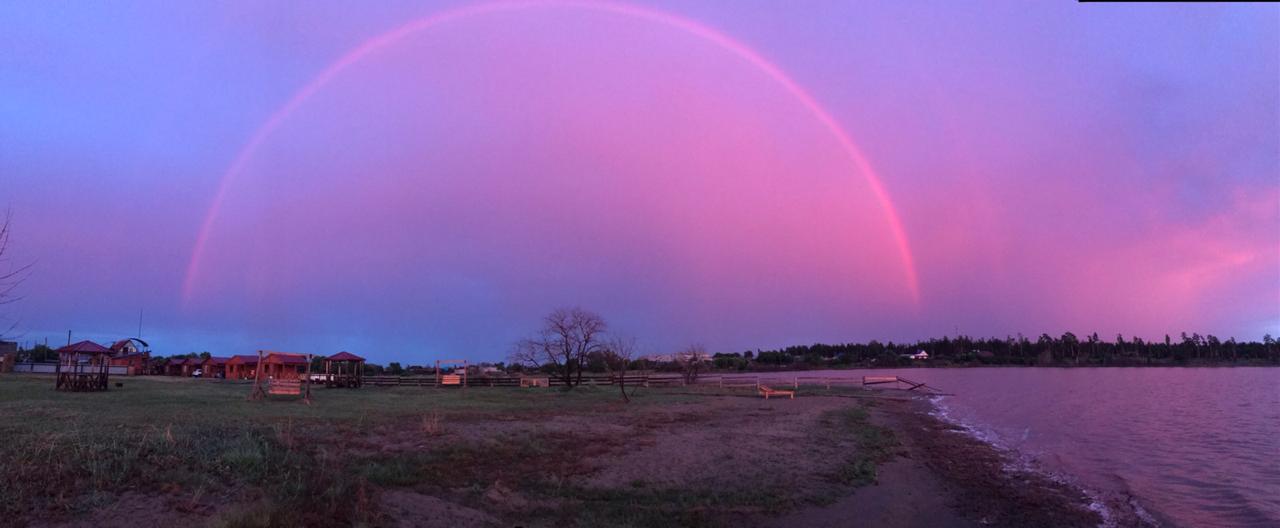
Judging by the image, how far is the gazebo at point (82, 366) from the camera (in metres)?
33.4

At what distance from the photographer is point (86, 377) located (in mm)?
34531

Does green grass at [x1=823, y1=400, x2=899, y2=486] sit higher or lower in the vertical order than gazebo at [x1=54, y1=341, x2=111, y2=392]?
lower

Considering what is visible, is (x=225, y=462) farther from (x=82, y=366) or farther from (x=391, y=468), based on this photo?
(x=82, y=366)

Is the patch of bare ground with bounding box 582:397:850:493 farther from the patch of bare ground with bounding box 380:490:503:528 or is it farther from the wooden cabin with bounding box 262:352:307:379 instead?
the wooden cabin with bounding box 262:352:307:379

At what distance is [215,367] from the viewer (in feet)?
261

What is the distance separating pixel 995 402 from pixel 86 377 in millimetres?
58733

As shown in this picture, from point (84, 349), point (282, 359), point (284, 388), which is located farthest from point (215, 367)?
point (284, 388)

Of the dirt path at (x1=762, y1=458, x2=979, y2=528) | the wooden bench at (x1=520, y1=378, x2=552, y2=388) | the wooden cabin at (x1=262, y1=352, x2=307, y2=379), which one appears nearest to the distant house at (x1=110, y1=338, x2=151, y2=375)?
the wooden cabin at (x1=262, y1=352, x2=307, y2=379)

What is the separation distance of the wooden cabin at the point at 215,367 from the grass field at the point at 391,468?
202 feet

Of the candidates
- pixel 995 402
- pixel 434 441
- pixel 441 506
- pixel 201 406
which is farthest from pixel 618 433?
pixel 995 402

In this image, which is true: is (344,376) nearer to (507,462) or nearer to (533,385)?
(533,385)

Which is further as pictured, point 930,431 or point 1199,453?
point 930,431

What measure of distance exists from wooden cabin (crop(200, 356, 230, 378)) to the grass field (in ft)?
202

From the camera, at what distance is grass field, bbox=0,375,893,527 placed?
29.7 ft
